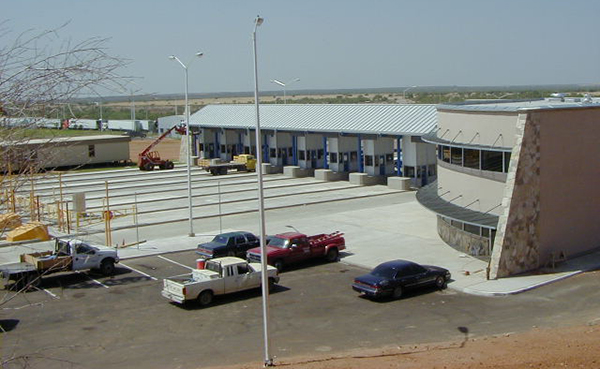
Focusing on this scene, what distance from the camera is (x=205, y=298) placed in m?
22.9

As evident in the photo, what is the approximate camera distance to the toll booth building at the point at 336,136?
50312mm

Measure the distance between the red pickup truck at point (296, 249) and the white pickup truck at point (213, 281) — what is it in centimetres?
282

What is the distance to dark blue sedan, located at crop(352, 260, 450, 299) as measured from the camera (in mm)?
22703

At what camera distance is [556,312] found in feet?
68.4

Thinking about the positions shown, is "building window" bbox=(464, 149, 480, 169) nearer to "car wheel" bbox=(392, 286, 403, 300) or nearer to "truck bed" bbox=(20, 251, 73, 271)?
"car wheel" bbox=(392, 286, 403, 300)

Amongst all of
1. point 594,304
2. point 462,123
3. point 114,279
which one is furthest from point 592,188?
point 114,279

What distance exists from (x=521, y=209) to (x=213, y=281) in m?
11.0

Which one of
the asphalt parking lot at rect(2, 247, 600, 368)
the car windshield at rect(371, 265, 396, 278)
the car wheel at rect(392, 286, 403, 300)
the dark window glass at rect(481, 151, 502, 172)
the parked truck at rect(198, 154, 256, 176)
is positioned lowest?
the asphalt parking lot at rect(2, 247, 600, 368)

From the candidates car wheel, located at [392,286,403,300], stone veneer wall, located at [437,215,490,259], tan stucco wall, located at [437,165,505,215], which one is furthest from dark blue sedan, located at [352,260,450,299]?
tan stucco wall, located at [437,165,505,215]

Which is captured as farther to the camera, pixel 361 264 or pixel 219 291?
pixel 361 264

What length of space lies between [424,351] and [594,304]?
23.4 ft

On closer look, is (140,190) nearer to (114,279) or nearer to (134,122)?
(114,279)

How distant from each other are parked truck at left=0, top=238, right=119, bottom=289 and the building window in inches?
567

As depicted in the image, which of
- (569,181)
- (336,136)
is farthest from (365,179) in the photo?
(569,181)
